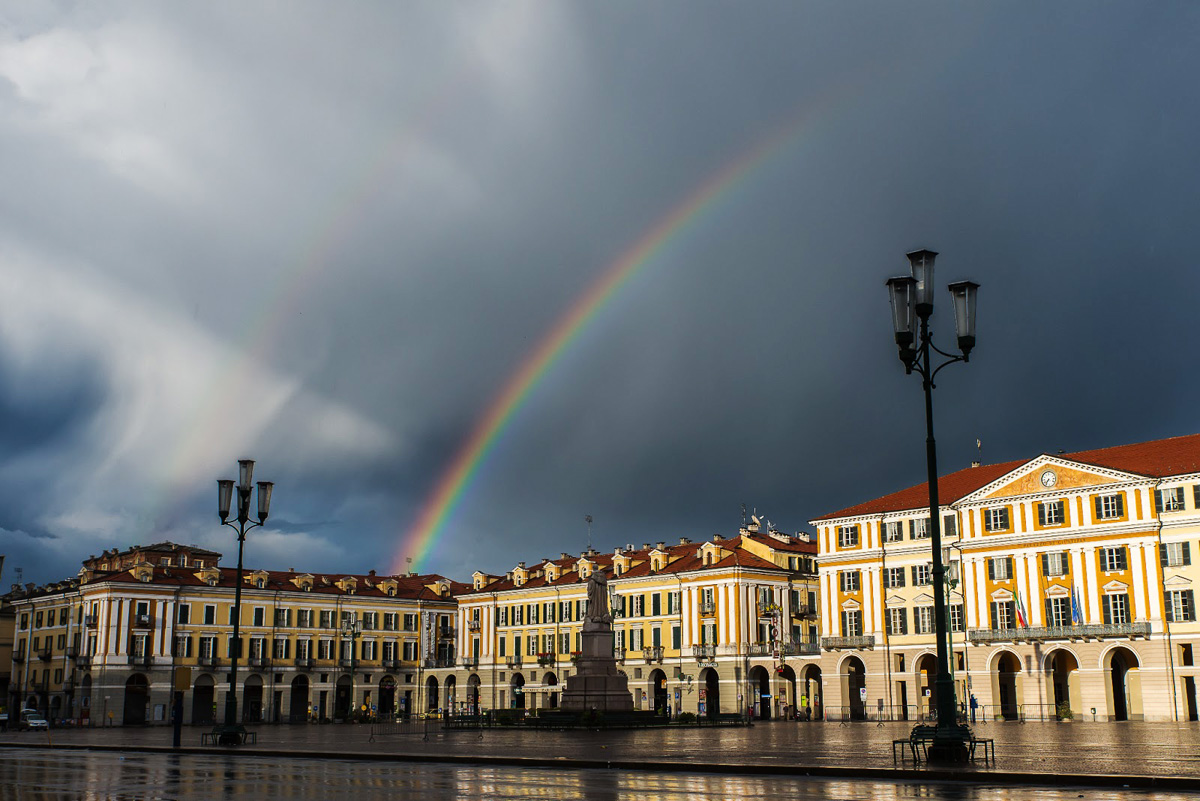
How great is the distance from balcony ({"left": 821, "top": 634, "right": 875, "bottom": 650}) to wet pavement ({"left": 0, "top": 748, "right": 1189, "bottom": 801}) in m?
59.0

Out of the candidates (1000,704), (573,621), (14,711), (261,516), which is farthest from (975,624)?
(14,711)

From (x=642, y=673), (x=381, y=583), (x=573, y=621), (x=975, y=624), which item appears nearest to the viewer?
(x=975, y=624)

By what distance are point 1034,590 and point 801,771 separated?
56.9m

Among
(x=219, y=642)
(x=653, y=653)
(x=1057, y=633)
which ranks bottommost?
(x=653, y=653)

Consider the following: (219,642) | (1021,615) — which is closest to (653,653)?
(1021,615)

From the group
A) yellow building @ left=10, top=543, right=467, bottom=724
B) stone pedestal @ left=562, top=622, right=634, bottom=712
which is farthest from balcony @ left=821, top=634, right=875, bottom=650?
yellow building @ left=10, top=543, right=467, bottom=724

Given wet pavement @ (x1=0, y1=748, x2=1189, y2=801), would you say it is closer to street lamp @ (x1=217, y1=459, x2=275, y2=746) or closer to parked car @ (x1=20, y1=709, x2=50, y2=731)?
street lamp @ (x1=217, y1=459, x2=275, y2=746)

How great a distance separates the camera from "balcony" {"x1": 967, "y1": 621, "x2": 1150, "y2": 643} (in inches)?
2778

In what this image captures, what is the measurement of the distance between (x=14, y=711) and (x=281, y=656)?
85.3 feet

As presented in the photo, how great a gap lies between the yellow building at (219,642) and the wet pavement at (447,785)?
74.0 m

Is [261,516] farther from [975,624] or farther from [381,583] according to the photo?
[381,583]

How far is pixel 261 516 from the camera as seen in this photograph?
42.4 m

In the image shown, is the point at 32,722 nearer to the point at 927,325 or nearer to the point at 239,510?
the point at 239,510

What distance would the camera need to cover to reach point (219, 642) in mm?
108875
